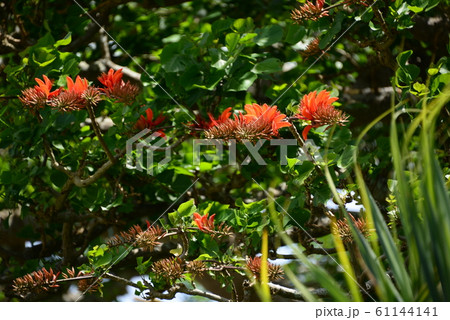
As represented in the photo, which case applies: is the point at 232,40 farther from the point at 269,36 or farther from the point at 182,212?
the point at 182,212

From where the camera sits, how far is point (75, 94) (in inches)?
64.3

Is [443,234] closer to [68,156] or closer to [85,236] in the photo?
[68,156]

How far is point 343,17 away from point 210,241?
80cm

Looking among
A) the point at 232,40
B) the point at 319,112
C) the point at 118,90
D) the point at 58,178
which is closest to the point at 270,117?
the point at 319,112

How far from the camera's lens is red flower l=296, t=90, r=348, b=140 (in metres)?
1.50

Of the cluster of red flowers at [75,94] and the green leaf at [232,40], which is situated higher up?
the green leaf at [232,40]

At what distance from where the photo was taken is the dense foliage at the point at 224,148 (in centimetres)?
152

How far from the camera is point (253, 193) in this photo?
2646mm

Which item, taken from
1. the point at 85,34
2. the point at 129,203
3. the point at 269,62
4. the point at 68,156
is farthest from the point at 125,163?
the point at 85,34

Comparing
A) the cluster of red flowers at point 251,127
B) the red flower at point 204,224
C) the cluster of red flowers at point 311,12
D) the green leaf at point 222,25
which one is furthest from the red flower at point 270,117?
the green leaf at point 222,25

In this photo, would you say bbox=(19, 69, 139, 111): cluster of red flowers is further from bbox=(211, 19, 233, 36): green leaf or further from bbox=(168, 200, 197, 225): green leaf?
bbox=(211, 19, 233, 36): green leaf

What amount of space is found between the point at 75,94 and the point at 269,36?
77 cm

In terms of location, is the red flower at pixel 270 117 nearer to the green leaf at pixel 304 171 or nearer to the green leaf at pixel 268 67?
the green leaf at pixel 304 171

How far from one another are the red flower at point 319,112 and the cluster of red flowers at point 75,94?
0.49m
